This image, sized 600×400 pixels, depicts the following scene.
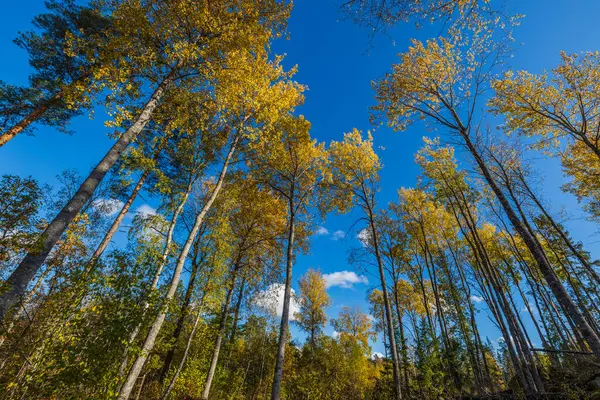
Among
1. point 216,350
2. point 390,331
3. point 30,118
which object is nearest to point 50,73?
point 30,118

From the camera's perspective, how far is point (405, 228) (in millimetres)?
14797

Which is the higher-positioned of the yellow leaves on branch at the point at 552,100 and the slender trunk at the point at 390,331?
the yellow leaves on branch at the point at 552,100

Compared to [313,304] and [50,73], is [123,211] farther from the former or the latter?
[313,304]

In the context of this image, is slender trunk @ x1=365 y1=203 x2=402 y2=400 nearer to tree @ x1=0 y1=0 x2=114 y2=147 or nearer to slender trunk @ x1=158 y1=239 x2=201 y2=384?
slender trunk @ x1=158 y1=239 x2=201 y2=384

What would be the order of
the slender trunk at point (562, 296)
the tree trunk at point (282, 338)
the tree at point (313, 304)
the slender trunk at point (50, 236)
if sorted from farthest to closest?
1. the tree at point (313, 304)
2. the tree trunk at point (282, 338)
3. the slender trunk at point (562, 296)
4. the slender trunk at point (50, 236)

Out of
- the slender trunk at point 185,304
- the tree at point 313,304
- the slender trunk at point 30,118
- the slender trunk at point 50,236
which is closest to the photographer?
the slender trunk at point 50,236

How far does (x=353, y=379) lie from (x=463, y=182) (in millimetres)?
14004

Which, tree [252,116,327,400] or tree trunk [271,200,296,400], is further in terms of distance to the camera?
tree [252,116,327,400]

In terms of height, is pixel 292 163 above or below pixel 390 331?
above

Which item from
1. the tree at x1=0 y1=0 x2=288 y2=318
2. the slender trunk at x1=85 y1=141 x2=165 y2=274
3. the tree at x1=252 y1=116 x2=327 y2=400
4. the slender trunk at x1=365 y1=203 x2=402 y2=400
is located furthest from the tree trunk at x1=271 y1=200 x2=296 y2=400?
the slender trunk at x1=85 y1=141 x2=165 y2=274

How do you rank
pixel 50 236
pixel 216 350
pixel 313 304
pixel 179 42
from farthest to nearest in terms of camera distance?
1. pixel 313 304
2. pixel 216 350
3. pixel 179 42
4. pixel 50 236

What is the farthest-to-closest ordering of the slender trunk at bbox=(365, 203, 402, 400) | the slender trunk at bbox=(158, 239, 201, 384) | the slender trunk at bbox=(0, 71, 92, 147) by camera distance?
the slender trunk at bbox=(158, 239, 201, 384)
the slender trunk at bbox=(0, 71, 92, 147)
the slender trunk at bbox=(365, 203, 402, 400)

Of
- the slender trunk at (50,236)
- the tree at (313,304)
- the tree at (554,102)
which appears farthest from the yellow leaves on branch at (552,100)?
the tree at (313,304)

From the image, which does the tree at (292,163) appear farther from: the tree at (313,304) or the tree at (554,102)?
the tree at (313,304)
